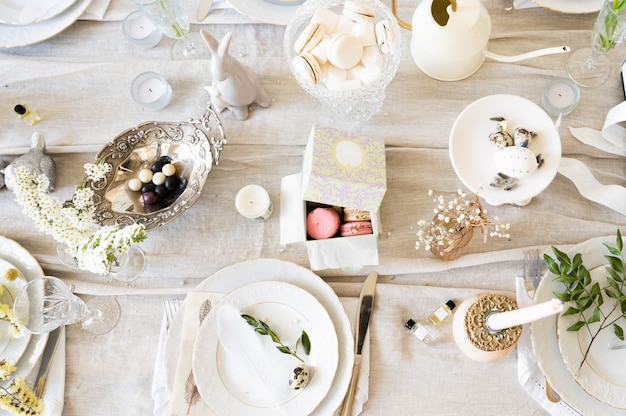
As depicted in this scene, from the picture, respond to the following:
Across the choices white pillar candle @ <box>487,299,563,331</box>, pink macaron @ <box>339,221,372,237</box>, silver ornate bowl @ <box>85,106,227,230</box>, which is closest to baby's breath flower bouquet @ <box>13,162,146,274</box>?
silver ornate bowl @ <box>85,106,227,230</box>

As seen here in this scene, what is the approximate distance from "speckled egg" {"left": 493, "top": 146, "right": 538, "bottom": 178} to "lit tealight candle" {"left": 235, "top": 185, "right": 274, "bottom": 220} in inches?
16.8

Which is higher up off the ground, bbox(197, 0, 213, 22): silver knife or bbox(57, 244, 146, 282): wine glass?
bbox(197, 0, 213, 22): silver knife

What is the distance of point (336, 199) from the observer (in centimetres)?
89

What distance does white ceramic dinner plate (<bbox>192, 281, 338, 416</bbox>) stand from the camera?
0.90m

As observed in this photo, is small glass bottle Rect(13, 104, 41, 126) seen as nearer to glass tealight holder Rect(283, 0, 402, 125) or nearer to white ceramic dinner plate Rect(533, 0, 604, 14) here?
glass tealight holder Rect(283, 0, 402, 125)

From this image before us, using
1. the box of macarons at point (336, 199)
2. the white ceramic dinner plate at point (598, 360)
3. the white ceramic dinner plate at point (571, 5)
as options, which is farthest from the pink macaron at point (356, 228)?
the white ceramic dinner plate at point (571, 5)

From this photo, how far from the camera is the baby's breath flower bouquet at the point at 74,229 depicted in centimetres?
84

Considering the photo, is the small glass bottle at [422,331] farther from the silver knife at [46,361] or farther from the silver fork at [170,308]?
the silver knife at [46,361]

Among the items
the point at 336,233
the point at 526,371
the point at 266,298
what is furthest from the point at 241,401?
the point at 526,371

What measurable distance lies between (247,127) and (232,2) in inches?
10.2

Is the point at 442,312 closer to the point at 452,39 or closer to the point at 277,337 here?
the point at 277,337

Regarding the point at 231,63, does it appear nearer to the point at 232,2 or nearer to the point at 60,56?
the point at 232,2

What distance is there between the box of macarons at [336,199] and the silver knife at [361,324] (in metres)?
0.05

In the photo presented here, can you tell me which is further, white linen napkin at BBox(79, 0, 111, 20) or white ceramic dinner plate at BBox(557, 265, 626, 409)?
white linen napkin at BBox(79, 0, 111, 20)
